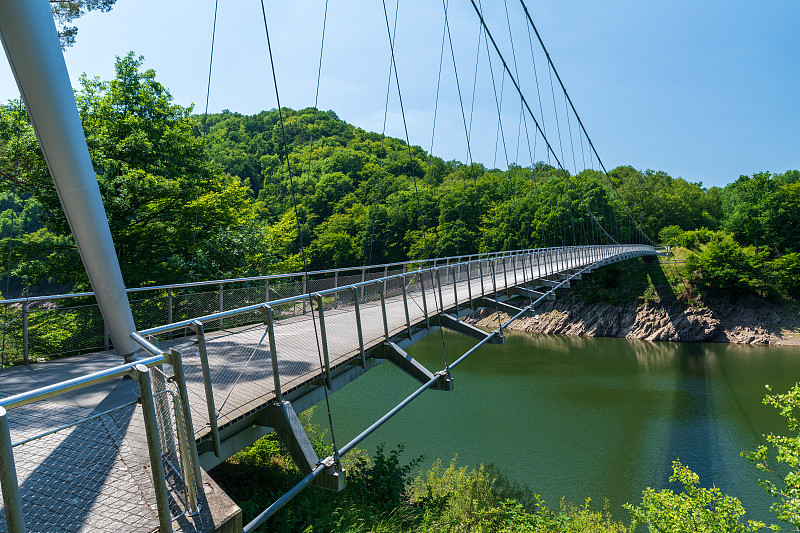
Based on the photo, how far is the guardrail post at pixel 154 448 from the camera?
2.03 meters

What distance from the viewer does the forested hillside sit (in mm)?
12984

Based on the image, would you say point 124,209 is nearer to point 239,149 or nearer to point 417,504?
point 417,504

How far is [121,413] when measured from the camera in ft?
7.23

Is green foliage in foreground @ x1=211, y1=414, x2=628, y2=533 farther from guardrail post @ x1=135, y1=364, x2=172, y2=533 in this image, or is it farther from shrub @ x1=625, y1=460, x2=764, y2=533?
guardrail post @ x1=135, y1=364, x2=172, y2=533

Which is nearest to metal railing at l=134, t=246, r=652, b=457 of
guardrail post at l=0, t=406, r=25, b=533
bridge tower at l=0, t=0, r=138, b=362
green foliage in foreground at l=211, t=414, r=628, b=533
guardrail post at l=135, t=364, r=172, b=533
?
guardrail post at l=135, t=364, r=172, b=533

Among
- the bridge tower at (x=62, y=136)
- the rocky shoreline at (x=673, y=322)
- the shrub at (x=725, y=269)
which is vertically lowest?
the rocky shoreline at (x=673, y=322)

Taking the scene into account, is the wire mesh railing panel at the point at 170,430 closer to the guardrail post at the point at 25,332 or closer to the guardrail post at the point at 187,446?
the guardrail post at the point at 187,446

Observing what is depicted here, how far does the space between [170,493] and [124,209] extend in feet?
41.6

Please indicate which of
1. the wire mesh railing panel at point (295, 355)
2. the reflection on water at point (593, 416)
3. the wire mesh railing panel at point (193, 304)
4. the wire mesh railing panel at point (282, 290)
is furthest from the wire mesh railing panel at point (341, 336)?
the reflection on water at point (593, 416)

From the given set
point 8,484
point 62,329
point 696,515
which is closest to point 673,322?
point 696,515

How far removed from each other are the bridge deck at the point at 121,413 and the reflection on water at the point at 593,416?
32.4ft

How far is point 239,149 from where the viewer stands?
43.4m

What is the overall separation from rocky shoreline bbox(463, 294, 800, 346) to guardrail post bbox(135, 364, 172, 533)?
31.6 meters

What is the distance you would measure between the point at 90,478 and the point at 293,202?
9712 mm
